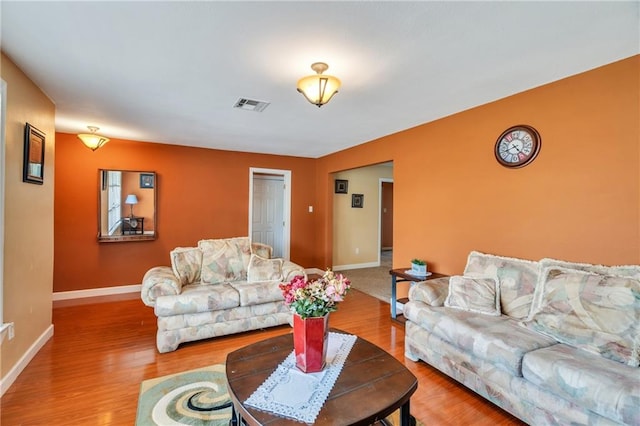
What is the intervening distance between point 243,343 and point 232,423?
1437mm

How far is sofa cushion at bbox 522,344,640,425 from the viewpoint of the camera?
1452mm

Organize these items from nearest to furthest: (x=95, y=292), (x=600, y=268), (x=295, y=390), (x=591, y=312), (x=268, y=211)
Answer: (x=295, y=390) < (x=591, y=312) < (x=600, y=268) < (x=95, y=292) < (x=268, y=211)

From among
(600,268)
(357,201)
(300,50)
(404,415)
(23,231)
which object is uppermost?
(300,50)

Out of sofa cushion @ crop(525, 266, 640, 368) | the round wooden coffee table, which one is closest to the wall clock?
sofa cushion @ crop(525, 266, 640, 368)

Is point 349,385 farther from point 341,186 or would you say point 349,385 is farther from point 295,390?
point 341,186

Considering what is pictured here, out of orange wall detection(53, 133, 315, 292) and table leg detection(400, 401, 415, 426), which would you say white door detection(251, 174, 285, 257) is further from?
table leg detection(400, 401, 415, 426)

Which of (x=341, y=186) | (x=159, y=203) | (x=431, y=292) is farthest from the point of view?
(x=341, y=186)

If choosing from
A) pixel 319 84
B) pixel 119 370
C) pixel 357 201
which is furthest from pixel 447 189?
pixel 119 370

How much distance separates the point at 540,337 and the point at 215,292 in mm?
2732

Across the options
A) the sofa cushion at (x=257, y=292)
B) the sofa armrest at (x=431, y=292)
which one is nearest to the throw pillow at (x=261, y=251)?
the sofa cushion at (x=257, y=292)

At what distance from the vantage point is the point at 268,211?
243 inches

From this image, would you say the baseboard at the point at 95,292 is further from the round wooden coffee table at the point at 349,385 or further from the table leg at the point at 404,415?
the table leg at the point at 404,415

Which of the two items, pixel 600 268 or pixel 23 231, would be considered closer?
pixel 600 268

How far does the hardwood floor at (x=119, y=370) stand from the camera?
6.45 ft
